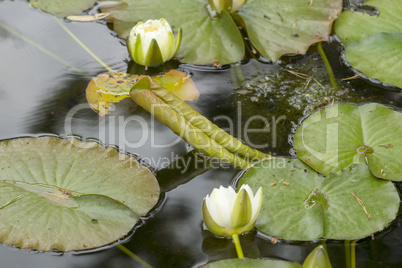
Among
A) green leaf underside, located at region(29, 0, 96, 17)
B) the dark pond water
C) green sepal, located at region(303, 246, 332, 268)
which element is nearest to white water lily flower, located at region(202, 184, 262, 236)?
the dark pond water

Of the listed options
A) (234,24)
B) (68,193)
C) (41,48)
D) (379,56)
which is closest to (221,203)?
(68,193)

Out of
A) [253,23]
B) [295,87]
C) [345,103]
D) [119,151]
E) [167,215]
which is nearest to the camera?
[167,215]

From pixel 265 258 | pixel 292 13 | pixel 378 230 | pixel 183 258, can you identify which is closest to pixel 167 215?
pixel 183 258

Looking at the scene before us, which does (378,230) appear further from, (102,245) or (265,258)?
(102,245)

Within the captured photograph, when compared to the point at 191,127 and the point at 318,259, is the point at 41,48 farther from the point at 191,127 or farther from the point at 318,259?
the point at 318,259

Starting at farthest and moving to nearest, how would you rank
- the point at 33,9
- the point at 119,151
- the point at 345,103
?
the point at 33,9 → the point at 345,103 → the point at 119,151

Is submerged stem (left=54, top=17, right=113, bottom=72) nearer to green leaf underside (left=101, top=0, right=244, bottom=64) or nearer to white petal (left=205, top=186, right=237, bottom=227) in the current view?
green leaf underside (left=101, top=0, right=244, bottom=64)
